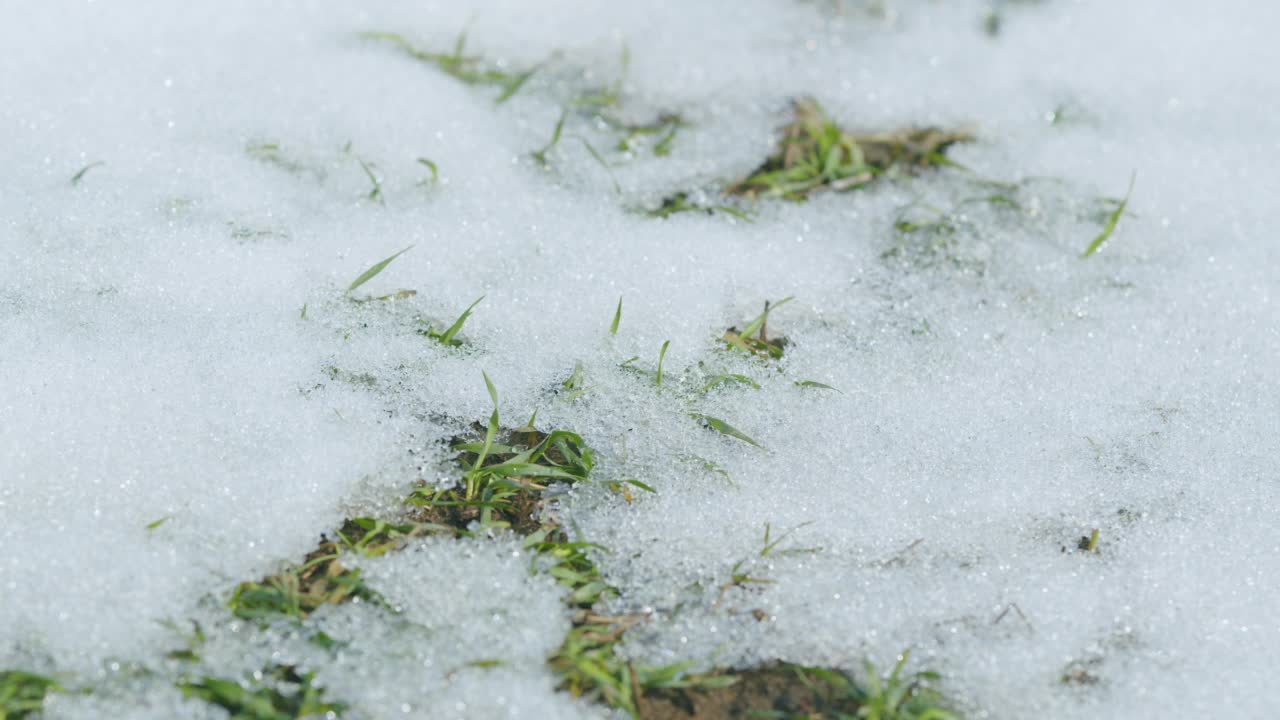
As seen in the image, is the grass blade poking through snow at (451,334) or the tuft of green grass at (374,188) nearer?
the grass blade poking through snow at (451,334)

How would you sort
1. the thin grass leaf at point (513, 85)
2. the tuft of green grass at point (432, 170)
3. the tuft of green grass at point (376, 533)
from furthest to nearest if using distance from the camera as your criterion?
the thin grass leaf at point (513, 85) → the tuft of green grass at point (432, 170) → the tuft of green grass at point (376, 533)

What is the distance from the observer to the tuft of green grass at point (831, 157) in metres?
2.32

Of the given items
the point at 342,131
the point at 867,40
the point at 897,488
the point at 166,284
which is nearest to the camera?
the point at 897,488

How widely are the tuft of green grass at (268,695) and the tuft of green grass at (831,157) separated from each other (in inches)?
53.0

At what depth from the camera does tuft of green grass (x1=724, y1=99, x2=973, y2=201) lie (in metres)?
2.32

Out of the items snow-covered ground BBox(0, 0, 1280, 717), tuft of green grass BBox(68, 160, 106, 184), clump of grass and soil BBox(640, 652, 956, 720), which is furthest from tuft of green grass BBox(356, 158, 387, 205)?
clump of grass and soil BBox(640, 652, 956, 720)

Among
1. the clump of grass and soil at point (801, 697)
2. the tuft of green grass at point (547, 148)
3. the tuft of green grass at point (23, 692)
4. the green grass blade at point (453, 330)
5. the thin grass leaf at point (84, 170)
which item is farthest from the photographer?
the tuft of green grass at point (547, 148)

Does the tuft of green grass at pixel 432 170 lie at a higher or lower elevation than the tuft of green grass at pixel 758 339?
higher

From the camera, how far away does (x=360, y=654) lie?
149 centimetres

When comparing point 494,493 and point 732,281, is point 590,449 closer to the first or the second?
point 494,493

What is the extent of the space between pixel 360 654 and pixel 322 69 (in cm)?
145

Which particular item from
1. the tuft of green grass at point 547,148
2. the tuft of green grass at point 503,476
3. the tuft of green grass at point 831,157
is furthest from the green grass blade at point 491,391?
the tuft of green grass at point 831,157

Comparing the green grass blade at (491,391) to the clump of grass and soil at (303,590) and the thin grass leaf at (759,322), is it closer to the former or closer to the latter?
the clump of grass and soil at (303,590)

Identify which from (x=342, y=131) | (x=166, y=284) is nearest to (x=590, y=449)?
(x=166, y=284)
